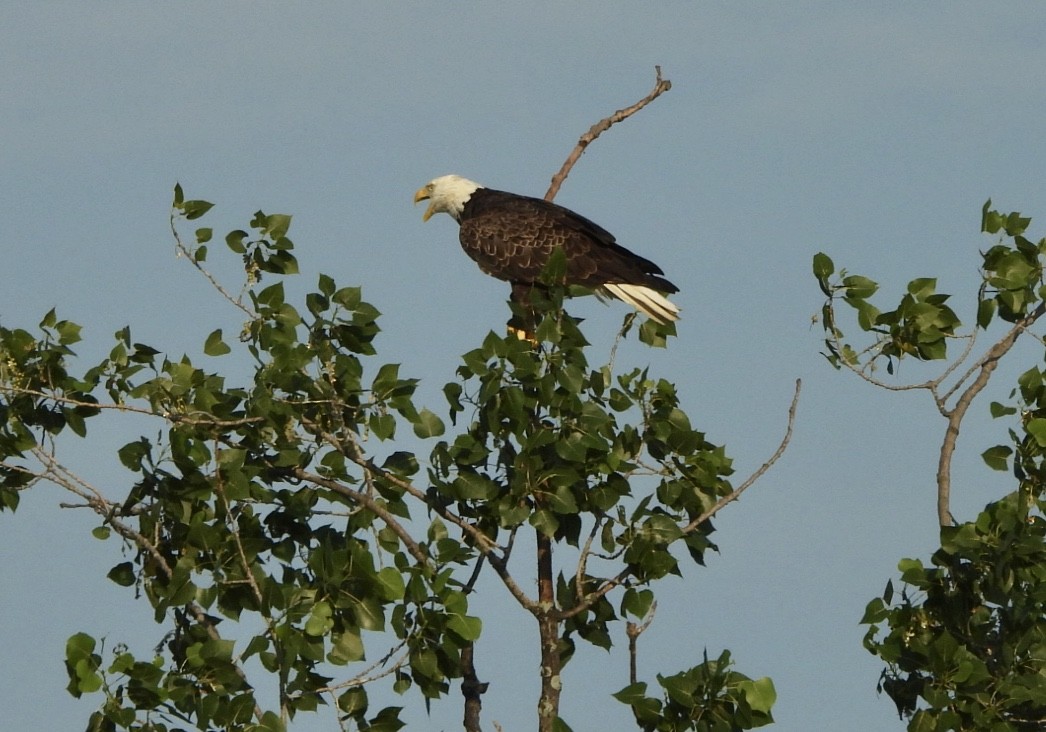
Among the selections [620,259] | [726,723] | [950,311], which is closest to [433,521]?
[726,723]


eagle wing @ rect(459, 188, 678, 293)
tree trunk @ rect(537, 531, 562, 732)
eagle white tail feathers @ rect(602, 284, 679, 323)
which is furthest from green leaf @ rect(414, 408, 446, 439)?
eagle wing @ rect(459, 188, 678, 293)

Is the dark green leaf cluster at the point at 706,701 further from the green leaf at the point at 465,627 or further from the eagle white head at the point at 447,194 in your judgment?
the eagle white head at the point at 447,194

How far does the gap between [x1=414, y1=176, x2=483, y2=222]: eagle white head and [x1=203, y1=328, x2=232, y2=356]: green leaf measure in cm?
650

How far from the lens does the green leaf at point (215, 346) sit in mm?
6445

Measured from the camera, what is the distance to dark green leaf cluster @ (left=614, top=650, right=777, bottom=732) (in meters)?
5.84

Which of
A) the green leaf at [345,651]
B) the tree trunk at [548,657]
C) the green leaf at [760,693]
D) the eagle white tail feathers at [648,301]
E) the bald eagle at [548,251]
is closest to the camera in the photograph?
the green leaf at [345,651]

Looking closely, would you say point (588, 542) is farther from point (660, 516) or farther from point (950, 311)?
point (950, 311)

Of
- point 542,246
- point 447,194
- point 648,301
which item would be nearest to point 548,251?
point 542,246

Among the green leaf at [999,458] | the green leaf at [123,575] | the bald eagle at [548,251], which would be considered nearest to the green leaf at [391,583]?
the green leaf at [123,575]

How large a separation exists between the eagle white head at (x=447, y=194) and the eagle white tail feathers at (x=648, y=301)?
2535 millimetres

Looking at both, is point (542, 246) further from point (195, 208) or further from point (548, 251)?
point (195, 208)

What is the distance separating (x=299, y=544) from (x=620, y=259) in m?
5.12

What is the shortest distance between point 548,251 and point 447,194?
214cm

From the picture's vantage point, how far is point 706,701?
5.91 metres
